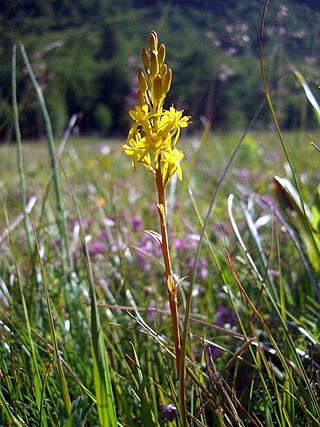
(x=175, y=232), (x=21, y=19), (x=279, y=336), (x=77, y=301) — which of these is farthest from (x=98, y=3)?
(x=279, y=336)

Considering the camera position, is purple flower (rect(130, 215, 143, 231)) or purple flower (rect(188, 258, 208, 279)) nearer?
purple flower (rect(188, 258, 208, 279))

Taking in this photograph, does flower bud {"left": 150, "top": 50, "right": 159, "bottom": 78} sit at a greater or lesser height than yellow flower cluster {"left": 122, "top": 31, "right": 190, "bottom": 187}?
greater

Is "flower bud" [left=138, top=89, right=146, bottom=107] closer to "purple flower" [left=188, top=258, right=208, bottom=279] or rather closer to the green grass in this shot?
the green grass

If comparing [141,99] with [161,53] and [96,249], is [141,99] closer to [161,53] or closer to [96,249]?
[161,53]

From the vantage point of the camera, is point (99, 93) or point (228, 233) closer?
point (228, 233)

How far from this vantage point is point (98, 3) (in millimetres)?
1931

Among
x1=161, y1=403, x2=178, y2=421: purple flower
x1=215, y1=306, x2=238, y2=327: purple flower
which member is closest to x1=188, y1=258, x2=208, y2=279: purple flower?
x1=215, y1=306, x2=238, y2=327: purple flower

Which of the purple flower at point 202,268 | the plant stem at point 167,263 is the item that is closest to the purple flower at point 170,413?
the plant stem at point 167,263

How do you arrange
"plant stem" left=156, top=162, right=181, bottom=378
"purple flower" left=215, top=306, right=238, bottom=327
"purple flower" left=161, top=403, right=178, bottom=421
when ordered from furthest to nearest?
"purple flower" left=215, top=306, right=238, bottom=327 → "purple flower" left=161, top=403, right=178, bottom=421 → "plant stem" left=156, top=162, right=181, bottom=378

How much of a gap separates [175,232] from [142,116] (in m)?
0.89

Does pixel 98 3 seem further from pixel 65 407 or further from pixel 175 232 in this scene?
pixel 65 407

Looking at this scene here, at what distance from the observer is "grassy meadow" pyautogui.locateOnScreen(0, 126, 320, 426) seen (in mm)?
580

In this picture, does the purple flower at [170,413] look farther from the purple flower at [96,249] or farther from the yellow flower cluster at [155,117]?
the purple flower at [96,249]

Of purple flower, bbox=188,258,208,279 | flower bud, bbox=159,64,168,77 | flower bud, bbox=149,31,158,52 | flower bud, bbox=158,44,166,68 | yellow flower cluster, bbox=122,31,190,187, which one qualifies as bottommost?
purple flower, bbox=188,258,208,279
